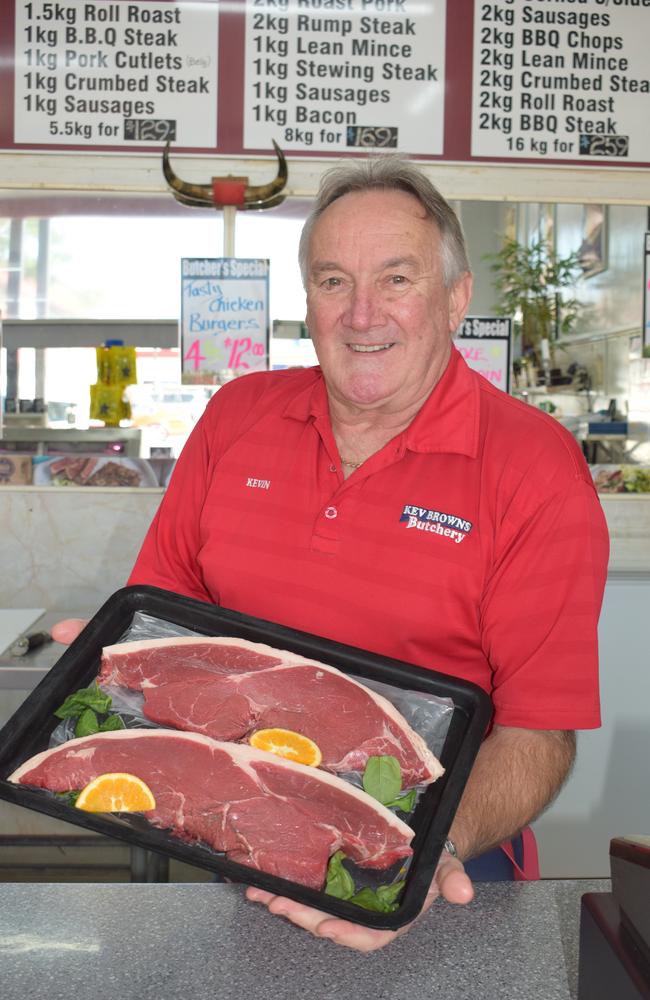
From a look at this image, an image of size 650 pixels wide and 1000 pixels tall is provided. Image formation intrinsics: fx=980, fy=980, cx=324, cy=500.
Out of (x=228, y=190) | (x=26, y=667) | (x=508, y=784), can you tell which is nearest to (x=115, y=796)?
(x=508, y=784)

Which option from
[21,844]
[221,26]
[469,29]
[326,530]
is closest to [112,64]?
[221,26]

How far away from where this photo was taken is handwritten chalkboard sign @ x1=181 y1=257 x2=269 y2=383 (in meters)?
3.25

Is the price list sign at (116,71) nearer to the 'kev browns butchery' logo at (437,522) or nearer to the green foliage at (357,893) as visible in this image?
the 'kev browns butchery' logo at (437,522)

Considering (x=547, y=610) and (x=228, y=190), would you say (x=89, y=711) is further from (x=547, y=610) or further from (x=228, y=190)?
(x=228, y=190)

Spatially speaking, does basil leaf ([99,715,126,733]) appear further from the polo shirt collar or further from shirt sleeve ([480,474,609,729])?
the polo shirt collar

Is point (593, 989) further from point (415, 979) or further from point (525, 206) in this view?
point (525, 206)

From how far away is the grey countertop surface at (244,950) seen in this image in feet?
3.29

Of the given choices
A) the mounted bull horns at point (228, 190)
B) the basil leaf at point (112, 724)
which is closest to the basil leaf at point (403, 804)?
the basil leaf at point (112, 724)

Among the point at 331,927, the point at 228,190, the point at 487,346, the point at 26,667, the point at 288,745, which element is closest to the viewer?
the point at 331,927

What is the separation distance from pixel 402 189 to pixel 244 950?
1.19m

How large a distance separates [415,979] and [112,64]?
2873mm

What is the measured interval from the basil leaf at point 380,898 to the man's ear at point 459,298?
1051 millimetres

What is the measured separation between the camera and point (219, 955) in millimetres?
1062

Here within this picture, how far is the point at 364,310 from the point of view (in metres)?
1.61
